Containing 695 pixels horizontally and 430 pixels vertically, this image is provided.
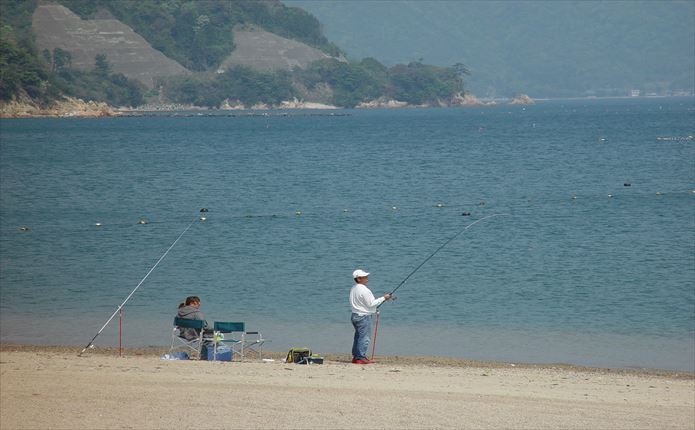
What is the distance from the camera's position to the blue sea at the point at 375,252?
22.8 metres

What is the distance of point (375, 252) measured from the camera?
33719mm

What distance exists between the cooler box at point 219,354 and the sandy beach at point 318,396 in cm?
35

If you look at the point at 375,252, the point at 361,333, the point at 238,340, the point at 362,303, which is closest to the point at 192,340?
the point at 238,340

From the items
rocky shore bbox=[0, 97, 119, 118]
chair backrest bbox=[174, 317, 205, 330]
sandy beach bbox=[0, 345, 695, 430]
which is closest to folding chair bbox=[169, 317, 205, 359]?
chair backrest bbox=[174, 317, 205, 330]

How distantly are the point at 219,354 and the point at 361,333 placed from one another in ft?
6.86

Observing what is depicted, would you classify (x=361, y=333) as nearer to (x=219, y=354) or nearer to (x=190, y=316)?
(x=219, y=354)

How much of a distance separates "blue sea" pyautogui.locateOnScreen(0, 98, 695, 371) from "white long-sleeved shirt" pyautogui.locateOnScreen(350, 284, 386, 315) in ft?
10.5

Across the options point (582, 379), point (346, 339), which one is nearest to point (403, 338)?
point (346, 339)

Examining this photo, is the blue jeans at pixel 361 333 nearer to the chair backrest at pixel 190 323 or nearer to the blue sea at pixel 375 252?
the chair backrest at pixel 190 323

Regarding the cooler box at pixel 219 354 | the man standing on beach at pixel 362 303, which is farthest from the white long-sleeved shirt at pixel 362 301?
the cooler box at pixel 219 354

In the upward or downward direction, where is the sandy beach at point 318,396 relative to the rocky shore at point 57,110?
downward

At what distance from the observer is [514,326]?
77.1 ft

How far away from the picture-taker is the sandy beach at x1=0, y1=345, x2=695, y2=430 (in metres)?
14.4

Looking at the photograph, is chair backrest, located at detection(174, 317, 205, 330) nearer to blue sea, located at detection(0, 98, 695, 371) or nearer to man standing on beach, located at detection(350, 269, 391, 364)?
man standing on beach, located at detection(350, 269, 391, 364)
